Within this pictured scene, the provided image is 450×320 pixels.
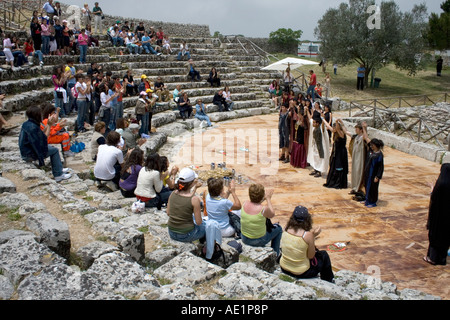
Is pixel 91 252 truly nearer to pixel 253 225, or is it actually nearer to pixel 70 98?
Result: pixel 253 225

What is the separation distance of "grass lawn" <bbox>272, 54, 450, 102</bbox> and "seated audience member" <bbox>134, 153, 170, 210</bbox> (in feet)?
58.5

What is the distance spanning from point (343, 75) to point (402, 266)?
25493 millimetres

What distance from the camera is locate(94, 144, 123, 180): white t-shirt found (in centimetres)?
748

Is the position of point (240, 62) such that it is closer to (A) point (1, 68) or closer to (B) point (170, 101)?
(B) point (170, 101)

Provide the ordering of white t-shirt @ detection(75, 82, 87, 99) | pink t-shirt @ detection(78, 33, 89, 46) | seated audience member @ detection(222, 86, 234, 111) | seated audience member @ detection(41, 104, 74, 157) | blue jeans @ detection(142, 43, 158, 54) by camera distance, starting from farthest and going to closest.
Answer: blue jeans @ detection(142, 43, 158, 54) < seated audience member @ detection(222, 86, 234, 111) < pink t-shirt @ detection(78, 33, 89, 46) < white t-shirt @ detection(75, 82, 87, 99) < seated audience member @ detection(41, 104, 74, 157)

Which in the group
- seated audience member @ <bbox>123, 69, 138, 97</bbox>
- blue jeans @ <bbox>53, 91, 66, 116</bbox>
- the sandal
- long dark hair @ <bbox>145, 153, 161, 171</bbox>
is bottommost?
the sandal

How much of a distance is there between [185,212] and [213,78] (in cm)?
1505

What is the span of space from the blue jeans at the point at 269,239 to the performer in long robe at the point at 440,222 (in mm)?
2287

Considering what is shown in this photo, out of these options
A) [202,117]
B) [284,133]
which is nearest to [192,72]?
[202,117]

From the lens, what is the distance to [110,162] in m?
7.50

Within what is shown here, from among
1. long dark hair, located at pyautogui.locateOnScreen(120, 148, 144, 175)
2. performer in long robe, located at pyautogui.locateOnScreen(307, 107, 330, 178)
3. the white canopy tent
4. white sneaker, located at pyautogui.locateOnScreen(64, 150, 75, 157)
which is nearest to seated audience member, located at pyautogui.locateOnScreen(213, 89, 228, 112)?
the white canopy tent

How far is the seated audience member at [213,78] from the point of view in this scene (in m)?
19.4

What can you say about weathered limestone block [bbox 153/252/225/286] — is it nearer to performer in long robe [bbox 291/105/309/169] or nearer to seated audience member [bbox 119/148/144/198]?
seated audience member [bbox 119/148/144/198]

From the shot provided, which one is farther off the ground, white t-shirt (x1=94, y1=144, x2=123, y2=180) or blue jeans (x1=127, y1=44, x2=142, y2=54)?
blue jeans (x1=127, y1=44, x2=142, y2=54)
